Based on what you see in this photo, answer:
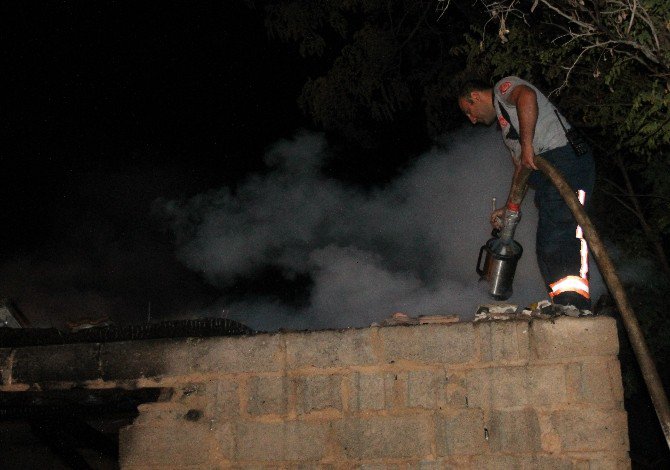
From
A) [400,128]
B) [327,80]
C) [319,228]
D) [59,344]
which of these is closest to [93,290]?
[319,228]

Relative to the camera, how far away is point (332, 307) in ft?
44.0

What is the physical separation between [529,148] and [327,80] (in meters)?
6.51

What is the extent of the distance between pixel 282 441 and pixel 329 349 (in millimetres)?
586

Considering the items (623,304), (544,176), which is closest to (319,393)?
(623,304)

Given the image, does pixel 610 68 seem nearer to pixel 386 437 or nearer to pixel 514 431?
pixel 514 431

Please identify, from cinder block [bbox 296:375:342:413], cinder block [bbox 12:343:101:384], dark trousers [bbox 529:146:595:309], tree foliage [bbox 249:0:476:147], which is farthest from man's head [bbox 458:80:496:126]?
tree foliage [bbox 249:0:476:147]

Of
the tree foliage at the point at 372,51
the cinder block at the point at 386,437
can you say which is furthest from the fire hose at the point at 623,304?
the tree foliage at the point at 372,51

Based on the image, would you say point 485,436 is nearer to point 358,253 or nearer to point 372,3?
point 372,3

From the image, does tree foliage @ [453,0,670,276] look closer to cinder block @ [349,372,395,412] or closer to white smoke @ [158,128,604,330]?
white smoke @ [158,128,604,330]

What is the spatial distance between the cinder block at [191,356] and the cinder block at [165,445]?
32cm

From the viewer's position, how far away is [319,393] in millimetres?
3516

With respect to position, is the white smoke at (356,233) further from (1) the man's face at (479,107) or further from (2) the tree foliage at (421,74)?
(1) the man's face at (479,107)

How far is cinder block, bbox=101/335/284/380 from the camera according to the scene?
11.8ft

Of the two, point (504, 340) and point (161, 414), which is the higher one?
point (504, 340)
